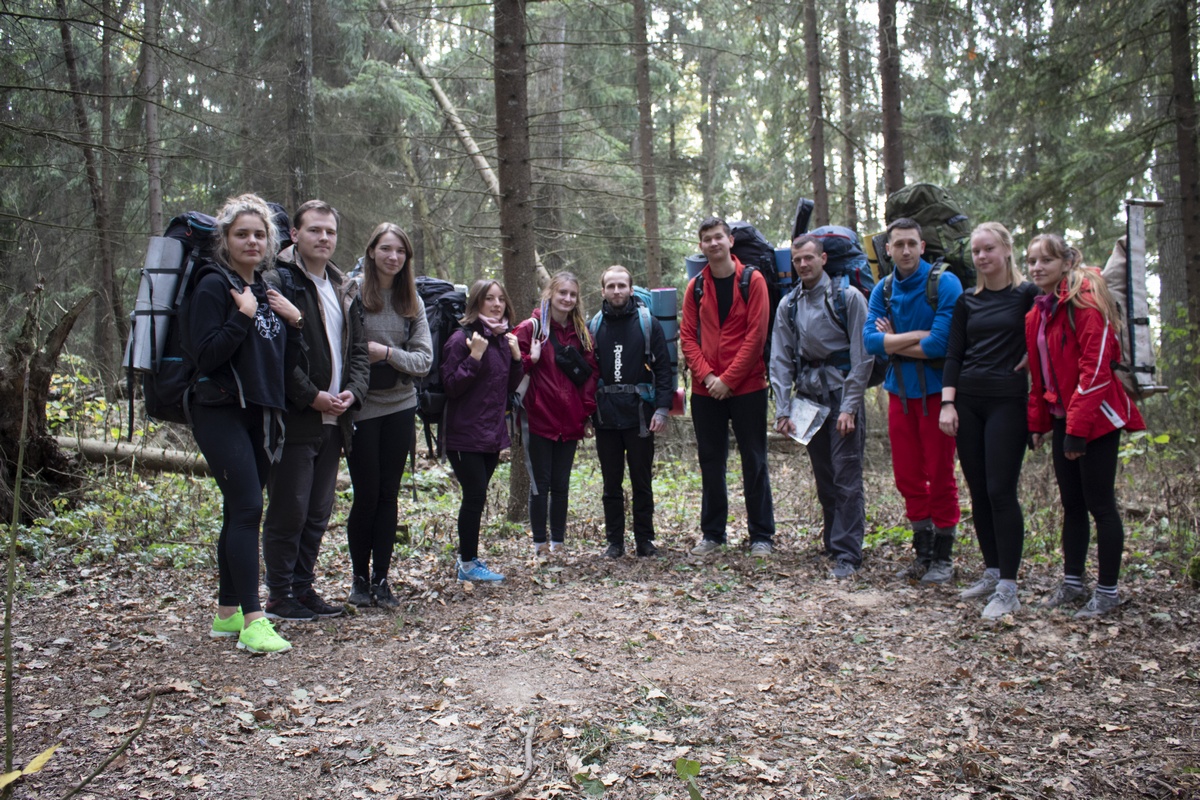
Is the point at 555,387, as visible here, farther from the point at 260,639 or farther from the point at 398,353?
the point at 260,639

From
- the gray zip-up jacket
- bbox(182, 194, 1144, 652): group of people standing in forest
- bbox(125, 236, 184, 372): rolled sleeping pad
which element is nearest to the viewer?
bbox(125, 236, 184, 372): rolled sleeping pad

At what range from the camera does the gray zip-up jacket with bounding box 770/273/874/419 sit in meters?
6.16

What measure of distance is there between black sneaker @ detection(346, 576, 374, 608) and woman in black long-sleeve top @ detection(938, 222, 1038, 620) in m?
3.77

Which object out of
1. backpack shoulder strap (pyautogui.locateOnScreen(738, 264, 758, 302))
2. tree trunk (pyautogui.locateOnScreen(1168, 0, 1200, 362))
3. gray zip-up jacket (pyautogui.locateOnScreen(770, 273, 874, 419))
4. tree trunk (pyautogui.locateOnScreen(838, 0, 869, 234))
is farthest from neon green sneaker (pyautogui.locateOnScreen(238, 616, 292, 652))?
tree trunk (pyautogui.locateOnScreen(838, 0, 869, 234))

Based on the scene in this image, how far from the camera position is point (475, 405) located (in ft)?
19.6

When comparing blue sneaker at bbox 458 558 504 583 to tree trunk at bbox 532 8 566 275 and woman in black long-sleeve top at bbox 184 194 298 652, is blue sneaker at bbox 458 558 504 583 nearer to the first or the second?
woman in black long-sleeve top at bbox 184 194 298 652

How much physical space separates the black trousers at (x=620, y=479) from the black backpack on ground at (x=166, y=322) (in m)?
3.33

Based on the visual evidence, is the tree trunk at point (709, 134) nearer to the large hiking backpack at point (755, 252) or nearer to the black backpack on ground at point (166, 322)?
the large hiking backpack at point (755, 252)

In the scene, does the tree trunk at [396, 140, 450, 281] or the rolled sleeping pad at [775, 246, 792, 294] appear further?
the tree trunk at [396, 140, 450, 281]

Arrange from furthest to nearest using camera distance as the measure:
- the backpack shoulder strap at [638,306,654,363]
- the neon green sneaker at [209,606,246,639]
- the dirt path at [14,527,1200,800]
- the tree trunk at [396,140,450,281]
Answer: the tree trunk at [396,140,450,281] → the backpack shoulder strap at [638,306,654,363] → the neon green sneaker at [209,606,246,639] → the dirt path at [14,527,1200,800]

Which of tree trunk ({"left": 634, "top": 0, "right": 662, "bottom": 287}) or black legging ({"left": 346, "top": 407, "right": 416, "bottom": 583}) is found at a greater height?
tree trunk ({"left": 634, "top": 0, "right": 662, "bottom": 287})

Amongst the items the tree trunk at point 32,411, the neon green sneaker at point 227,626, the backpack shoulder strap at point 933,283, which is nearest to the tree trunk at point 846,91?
the backpack shoulder strap at point 933,283

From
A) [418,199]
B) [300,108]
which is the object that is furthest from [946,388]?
[418,199]

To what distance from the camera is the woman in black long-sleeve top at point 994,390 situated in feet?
16.8
